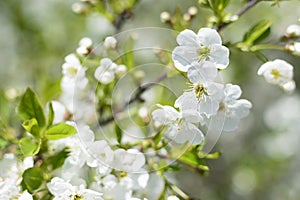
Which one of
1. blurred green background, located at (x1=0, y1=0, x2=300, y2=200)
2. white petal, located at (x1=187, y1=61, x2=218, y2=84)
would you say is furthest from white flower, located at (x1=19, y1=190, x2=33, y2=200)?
blurred green background, located at (x1=0, y1=0, x2=300, y2=200)

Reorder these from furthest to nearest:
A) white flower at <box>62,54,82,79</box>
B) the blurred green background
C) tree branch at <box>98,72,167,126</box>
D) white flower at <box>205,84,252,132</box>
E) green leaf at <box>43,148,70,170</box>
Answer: the blurred green background, tree branch at <box>98,72,167,126</box>, white flower at <box>62,54,82,79</box>, green leaf at <box>43,148,70,170</box>, white flower at <box>205,84,252,132</box>

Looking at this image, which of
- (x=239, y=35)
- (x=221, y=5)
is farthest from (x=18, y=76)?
(x=221, y=5)

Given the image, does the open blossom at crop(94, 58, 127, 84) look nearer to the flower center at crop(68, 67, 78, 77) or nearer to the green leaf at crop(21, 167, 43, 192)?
the flower center at crop(68, 67, 78, 77)

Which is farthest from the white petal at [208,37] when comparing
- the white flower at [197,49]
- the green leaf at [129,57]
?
the green leaf at [129,57]

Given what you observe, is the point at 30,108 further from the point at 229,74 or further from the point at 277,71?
the point at 229,74

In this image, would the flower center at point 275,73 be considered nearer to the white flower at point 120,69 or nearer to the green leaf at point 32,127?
the white flower at point 120,69

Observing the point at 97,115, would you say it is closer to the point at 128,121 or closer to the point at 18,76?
the point at 128,121
